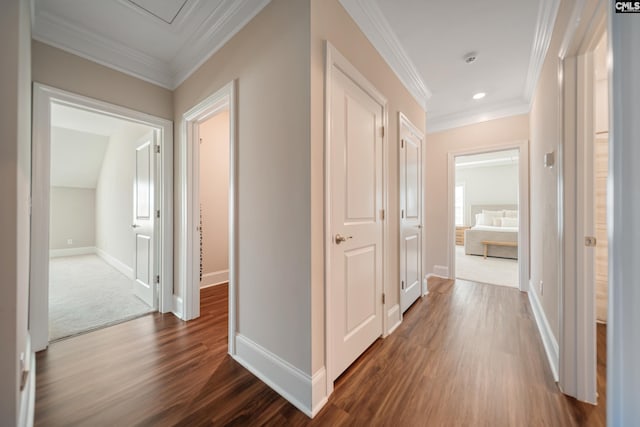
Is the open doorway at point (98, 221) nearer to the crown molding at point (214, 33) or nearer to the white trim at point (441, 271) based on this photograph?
the crown molding at point (214, 33)

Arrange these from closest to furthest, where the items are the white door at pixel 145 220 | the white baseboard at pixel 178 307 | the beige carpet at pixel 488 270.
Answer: the white baseboard at pixel 178 307
the white door at pixel 145 220
the beige carpet at pixel 488 270

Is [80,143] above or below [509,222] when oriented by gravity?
above

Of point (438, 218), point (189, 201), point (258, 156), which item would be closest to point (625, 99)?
point (258, 156)

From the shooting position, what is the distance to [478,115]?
11.3ft

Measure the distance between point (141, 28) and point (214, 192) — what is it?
198cm

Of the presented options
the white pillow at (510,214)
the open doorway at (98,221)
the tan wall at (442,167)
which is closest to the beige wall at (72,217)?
the open doorway at (98,221)

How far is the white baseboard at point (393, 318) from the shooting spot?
82.5 inches

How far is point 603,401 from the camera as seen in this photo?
132cm

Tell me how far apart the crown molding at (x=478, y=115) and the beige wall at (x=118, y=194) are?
4503mm

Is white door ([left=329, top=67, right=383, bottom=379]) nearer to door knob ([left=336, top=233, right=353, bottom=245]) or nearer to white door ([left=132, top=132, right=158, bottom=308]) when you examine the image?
door knob ([left=336, top=233, right=353, bottom=245])

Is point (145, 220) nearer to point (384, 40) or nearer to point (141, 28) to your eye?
point (141, 28)

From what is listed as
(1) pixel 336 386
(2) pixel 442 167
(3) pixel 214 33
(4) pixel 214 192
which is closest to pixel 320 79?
(3) pixel 214 33

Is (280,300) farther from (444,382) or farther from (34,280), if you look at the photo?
(34,280)

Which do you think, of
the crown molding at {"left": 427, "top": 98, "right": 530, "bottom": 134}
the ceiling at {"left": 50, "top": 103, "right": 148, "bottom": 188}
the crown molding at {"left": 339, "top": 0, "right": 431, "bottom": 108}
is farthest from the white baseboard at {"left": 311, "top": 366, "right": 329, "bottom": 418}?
the ceiling at {"left": 50, "top": 103, "right": 148, "bottom": 188}
